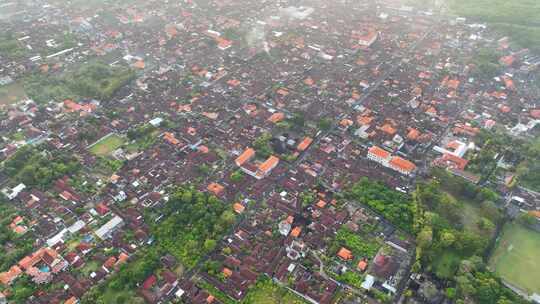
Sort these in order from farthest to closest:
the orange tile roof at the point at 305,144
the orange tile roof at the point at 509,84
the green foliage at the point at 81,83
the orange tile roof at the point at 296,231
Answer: the orange tile roof at the point at 509,84 < the green foliage at the point at 81,83 < the orange tile roof at the point at 305,144 < the orange tile roof at the point at 296,231

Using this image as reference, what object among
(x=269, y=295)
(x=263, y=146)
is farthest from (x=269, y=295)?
(x=263, y=146)

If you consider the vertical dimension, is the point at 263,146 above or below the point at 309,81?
above

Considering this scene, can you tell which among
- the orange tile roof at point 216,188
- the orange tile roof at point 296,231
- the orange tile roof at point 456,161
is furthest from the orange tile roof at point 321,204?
the orange tile roof at point 456,161

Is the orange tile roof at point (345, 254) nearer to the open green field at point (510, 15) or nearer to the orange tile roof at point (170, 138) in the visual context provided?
the orange tile roof at point (170, 138)

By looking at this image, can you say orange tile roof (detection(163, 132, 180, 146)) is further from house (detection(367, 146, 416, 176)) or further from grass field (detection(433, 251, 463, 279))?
grass field (detection(433, 251, 463, 279))

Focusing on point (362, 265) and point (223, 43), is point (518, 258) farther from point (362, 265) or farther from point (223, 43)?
point (223, 43)

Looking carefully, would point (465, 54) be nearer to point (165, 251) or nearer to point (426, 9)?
point (426, 9)

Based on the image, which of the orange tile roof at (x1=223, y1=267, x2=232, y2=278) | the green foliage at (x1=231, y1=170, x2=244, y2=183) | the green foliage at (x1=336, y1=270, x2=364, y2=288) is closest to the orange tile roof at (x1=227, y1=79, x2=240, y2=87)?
the green foliage at (x1=231, y1=170, x2=244, y2=183)
